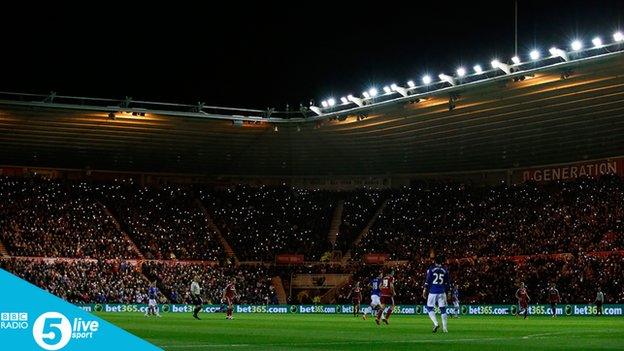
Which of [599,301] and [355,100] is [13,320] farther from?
[355,100]

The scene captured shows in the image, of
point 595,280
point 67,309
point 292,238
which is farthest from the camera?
point 292,238

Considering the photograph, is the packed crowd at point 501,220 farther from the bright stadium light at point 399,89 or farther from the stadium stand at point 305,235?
the bright stadium light at point 399,89

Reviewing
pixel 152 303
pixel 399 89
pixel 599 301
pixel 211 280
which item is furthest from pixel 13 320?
pixel 211 280

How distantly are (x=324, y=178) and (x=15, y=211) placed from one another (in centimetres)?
2618

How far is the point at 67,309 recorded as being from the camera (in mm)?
9094

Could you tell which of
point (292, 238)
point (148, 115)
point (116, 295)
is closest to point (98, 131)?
point (148, 115)

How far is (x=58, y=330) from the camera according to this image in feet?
29.8

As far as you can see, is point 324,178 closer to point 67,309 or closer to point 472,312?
point 472,312

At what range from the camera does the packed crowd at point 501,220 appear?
196 ft

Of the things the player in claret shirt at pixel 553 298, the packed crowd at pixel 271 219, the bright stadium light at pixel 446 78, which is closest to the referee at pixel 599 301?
the player in claret shirt at pixel 553 298

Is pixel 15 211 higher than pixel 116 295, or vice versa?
pixel 15 211

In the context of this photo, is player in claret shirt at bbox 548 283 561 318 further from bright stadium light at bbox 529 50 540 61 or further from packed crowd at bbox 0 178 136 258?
packed crowd at bbox 0 178 136 258

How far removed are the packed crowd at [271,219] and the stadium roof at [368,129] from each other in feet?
7.78

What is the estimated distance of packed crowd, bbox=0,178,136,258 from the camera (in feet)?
212
